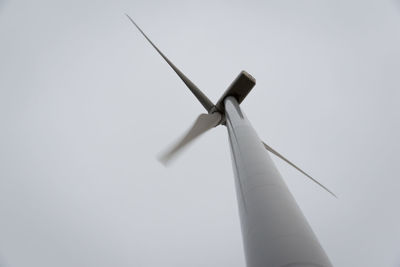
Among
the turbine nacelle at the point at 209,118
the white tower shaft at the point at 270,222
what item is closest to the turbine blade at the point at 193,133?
the turbine nacelle at the point at 209,118

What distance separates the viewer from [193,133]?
1165 centimetres

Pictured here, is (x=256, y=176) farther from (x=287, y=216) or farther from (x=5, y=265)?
(x=5, y=265)

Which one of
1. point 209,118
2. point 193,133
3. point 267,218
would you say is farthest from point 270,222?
point 209,118

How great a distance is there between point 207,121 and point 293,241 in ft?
30.9

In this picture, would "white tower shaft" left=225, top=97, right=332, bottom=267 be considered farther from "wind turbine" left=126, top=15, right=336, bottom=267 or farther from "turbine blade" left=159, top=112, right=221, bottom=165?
"turbine blade" left=159, top=112, right=221, bottom=165

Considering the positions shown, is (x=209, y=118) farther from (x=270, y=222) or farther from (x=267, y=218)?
(x=270, y=222)

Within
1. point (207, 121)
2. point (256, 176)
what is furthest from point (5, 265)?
point (256, 176)

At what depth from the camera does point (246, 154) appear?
6.91 metres

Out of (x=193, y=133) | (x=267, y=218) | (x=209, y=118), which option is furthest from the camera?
(x=209, y=118)

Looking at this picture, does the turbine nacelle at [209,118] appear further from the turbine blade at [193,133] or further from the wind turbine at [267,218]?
the wind turbine at [267,218]

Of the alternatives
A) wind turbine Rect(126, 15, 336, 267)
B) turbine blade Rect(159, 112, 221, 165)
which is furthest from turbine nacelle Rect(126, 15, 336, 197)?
wind turbine Rect(126, 15, 336, 267)

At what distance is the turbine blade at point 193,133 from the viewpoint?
10.6 meters

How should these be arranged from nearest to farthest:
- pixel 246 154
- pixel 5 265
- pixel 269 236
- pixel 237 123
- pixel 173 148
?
pixel 269 236 → pixel 246 154 → pixel 237 123 → pixel 173 148 → pixel 5 265

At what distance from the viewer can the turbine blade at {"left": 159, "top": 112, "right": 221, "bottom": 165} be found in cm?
1059
